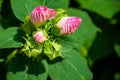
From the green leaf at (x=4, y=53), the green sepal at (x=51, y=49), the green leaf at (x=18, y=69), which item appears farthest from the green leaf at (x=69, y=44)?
the green leaf at (x=4, y=53)

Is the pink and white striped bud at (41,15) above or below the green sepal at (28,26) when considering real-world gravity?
above


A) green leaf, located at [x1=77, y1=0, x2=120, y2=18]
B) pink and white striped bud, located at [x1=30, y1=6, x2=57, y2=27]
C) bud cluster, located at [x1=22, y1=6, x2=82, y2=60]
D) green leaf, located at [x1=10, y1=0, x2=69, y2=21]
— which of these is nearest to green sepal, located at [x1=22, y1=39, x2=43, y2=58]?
bud cluster, located at [x1=22, y1=6, x2=82, y2=60]

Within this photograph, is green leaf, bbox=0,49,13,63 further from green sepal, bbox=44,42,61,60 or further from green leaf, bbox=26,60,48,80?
green sepal, bbox=44,42,61,60

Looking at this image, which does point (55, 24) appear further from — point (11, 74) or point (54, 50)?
point (11, 74)

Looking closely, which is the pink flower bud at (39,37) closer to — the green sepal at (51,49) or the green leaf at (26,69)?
the green sepal at (51,49)

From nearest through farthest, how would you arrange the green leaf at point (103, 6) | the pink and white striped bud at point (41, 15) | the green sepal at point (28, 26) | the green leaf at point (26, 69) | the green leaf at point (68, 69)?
the pink and white striped bud at point (41, 15)
the green sepal at point (28, 26)
the green leaf at point (26, 69)
the green leaf at point (68, 69)
the green leaf at point (103, 6)

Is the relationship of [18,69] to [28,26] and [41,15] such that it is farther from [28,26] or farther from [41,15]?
[41,15]

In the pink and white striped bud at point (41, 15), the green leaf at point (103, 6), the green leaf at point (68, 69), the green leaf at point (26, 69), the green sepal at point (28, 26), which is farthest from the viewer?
the green leaf at point (103, 6)

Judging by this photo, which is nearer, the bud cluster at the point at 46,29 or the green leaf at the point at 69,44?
the bud cluster at the point at 46,29
